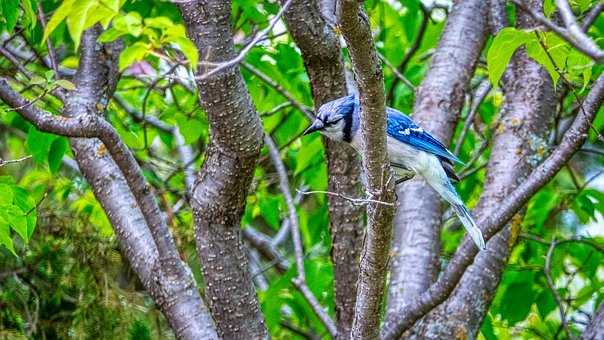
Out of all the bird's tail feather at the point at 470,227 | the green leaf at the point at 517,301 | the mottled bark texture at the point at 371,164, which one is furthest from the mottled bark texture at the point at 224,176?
the green leaf at the point at 517,301

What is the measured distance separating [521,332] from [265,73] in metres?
2.29

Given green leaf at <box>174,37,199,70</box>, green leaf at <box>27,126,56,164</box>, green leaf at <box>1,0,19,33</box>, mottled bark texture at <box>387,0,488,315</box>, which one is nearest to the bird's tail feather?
mottled bark texture at <box>387,0,488,315</box>

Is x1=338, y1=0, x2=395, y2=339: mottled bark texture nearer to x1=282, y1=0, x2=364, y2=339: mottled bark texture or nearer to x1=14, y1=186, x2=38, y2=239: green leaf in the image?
x1=282, y1=0, x2=364, y2=339: mottled bark texture

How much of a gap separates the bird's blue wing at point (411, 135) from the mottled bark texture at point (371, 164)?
1.23m

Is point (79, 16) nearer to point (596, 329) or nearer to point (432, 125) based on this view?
point (596, 329)

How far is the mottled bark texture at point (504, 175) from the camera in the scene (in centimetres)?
420

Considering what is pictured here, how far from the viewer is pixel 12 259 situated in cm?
442

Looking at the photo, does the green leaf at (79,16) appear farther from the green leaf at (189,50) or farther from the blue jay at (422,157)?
the blue jay at (422,157)

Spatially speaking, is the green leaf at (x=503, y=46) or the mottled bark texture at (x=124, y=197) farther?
the mottled bark texture at (x=124, y=197)

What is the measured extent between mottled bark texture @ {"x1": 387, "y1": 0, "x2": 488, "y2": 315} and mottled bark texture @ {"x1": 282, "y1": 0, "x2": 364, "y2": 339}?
28cm

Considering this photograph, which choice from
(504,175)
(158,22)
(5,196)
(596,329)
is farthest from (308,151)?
(158,22)

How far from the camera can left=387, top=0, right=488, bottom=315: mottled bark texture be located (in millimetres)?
4445

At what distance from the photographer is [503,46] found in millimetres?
2871

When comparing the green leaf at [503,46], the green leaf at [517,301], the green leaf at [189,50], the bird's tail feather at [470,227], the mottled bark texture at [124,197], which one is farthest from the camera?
the green leaf at [517,301]
